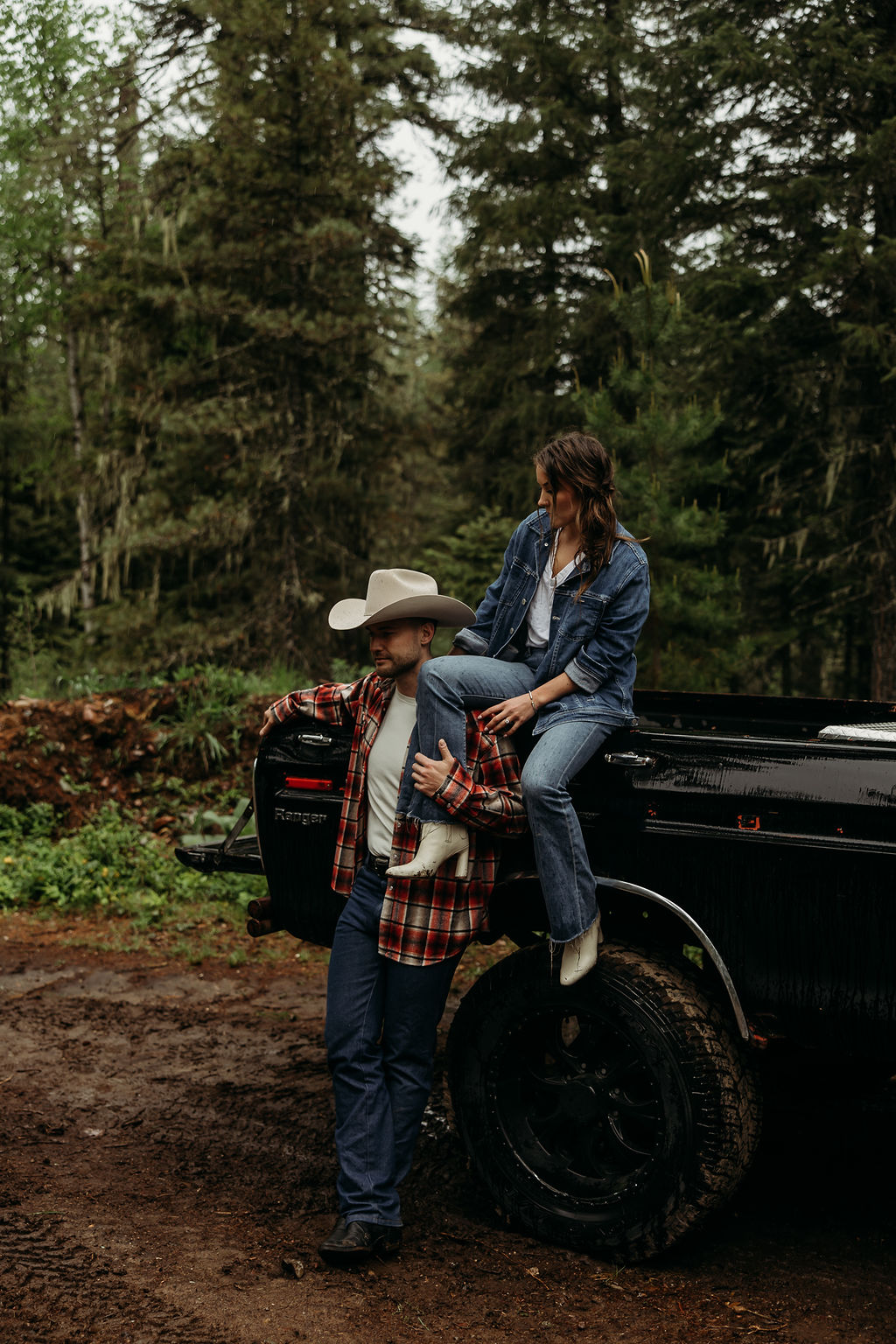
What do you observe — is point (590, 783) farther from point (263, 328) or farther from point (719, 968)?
point (263, 328)

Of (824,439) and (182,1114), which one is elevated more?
(824,439)

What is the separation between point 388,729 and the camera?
3.65 metres

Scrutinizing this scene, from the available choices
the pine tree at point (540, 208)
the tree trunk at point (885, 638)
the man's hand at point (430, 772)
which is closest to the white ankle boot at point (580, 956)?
the man's hand at point (430, 772)

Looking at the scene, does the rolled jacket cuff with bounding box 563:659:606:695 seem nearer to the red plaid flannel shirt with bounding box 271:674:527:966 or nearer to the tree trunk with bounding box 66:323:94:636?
the red plaid flannel shirt with bounding box 271:674:527:966

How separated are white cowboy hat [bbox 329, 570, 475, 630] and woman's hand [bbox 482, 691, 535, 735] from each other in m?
0.36

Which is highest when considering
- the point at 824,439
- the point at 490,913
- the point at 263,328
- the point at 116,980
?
the point at 263,328

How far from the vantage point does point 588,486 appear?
3576mm

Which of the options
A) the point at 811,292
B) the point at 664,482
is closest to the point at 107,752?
the point at 664,482

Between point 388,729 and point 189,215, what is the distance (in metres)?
13.4

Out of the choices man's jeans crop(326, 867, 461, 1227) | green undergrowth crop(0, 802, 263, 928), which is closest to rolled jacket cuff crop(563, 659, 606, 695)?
man's jeans crop(326, 867, 461, 1227)

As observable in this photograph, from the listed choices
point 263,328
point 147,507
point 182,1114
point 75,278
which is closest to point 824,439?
point 263,328

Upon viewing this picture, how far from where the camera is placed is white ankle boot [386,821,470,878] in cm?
322

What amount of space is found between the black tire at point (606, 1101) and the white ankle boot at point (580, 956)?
104 millimetres

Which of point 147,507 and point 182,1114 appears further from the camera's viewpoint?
point 147,507
